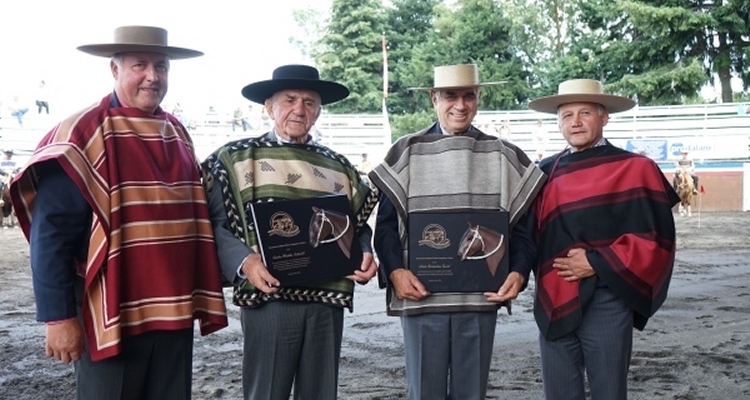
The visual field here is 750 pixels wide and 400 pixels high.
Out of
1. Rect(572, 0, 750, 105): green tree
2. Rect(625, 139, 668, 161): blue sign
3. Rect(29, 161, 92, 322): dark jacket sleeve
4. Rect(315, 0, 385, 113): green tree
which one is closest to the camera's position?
Rect(29, 161, 92, 322): dark jacket sleeve

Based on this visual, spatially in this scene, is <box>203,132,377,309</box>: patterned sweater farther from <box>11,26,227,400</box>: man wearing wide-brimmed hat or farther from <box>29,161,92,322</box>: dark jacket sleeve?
<box>29,161,92,322</box>: dark jacket sleeve

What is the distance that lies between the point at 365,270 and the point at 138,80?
3.86 feet

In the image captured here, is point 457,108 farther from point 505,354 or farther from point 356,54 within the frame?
point 356,54

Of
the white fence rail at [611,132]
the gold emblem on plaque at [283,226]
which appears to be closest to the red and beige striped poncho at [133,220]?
the gold emblem on plaque at [283,226]

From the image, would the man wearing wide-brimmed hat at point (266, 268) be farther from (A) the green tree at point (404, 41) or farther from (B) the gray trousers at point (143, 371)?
(A) the green tree at point (404, 41)

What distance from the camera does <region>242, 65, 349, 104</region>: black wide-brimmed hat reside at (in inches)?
142

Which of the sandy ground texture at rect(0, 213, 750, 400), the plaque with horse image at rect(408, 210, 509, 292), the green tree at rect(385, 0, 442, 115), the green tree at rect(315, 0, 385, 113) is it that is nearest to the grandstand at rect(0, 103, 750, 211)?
the green tree at rect(315, 0, 385, 113)

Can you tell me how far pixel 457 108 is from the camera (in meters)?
3.87

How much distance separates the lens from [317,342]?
3.55 metres

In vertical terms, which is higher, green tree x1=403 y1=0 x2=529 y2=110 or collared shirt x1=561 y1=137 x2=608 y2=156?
green tree x1=403 y1=0 x2=529 y2=110

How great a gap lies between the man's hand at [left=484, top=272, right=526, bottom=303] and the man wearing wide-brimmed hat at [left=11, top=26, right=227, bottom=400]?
115 centimetres

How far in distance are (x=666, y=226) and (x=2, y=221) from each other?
21.0 metres

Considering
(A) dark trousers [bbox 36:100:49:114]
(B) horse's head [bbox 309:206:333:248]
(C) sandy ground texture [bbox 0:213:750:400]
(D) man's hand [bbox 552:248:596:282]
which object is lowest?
(C) sandy ground texture [bbox 0:213:750:400]

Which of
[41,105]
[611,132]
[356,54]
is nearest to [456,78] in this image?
[41,105]
